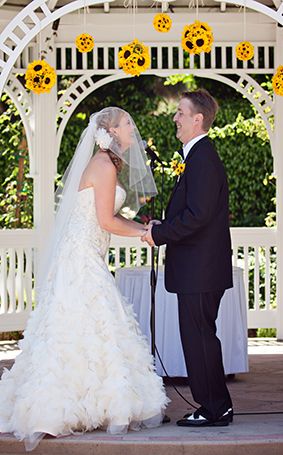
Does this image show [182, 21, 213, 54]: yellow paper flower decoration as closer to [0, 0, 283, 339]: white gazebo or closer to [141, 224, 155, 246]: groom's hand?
[141, 224, 155, 246]: groom's hand

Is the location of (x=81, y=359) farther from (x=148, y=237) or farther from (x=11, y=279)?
(x=11, y=279)

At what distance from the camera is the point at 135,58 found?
7398 millimetres

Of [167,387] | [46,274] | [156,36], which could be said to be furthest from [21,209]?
[46,274]

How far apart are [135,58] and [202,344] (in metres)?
2.11

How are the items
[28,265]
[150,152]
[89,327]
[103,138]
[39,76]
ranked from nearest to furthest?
1. [89,327]
2. [103,138]
3. [150,152]
4. [39,76]
5. [28,265]

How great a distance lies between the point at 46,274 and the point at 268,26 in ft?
15.4

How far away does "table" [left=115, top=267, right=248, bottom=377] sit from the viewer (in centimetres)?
807

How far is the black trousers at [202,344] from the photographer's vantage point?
620 cm

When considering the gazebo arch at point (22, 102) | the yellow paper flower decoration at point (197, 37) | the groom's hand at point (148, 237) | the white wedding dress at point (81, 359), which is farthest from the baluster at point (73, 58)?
the groom's hand at point (148, 237)

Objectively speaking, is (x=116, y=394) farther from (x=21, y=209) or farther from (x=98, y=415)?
(x=21, y=209)

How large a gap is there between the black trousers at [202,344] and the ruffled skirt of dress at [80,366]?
27cm

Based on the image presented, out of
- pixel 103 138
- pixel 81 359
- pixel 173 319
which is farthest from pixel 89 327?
pixel 173 319

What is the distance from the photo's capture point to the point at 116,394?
6141 millimetres

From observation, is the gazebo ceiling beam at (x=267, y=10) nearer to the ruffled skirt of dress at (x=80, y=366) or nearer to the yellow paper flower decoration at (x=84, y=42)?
the yellow paper flower decoration at (x=84, y=42)
